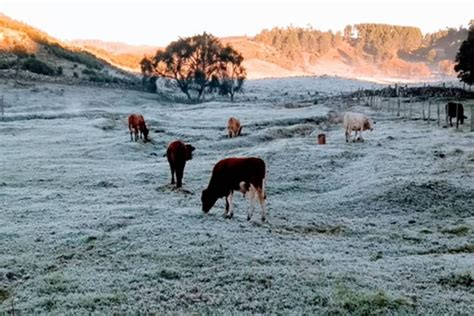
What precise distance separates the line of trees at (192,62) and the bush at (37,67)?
14.7 metres

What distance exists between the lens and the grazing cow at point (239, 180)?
48.6 feet

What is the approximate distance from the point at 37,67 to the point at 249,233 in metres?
72.2

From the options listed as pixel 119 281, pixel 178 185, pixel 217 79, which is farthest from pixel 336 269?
pixel 217 79

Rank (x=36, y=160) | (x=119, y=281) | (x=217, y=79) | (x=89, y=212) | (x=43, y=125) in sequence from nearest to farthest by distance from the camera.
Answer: (x=119, y=281) → (x=89, y=212) → (x=36, y=160) → (x=43, y=125) → (x=217, y=79)

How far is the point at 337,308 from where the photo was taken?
30.3 feet

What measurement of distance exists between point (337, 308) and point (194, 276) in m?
3.05

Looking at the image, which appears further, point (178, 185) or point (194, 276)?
point (178, 185)

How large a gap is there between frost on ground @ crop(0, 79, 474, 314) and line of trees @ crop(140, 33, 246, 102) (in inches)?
2211

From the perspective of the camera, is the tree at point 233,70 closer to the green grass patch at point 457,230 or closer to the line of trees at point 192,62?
the line of trees at point 192,62

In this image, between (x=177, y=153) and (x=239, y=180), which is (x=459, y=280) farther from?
(x=177, y=153)

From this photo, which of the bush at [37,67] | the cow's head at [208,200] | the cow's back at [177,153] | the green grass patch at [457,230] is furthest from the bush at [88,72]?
the green grass patch at [457,230]

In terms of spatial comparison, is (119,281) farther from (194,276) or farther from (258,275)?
(258,275)

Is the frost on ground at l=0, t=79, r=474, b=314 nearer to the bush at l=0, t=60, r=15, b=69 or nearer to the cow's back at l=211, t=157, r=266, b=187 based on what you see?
the cow's back at l=211, t=157, r=266, b=187

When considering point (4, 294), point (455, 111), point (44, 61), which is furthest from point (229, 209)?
point (44, 61)
